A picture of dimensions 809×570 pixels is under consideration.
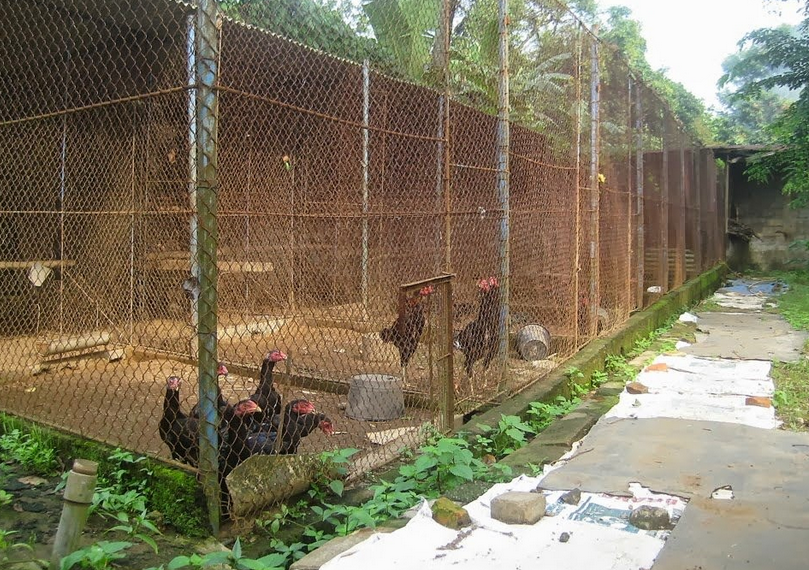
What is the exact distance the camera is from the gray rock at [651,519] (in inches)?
109

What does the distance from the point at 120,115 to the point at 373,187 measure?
286cm

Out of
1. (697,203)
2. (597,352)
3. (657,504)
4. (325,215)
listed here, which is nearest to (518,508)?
(657,504)

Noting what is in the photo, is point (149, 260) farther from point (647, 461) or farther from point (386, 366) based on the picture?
point (647, 461)

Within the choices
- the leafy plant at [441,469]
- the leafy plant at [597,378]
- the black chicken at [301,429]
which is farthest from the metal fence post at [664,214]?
the black chicken at [301,429]

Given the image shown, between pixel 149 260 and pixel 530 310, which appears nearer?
pixel 530 310

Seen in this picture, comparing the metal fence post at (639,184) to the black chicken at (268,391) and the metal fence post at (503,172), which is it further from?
the black chicken at (268,391)

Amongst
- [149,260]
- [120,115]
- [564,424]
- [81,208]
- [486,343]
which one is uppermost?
[120,115]

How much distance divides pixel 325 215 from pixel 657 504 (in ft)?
9.45

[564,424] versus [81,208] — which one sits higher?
[81,208]

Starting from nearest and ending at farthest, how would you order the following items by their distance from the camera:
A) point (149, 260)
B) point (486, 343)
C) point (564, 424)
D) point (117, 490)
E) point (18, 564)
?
point (18, 564)
point (117, 490)
point (564, 424)
point (486, 343)
point (149, 260)

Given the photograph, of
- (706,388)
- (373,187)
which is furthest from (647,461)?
(373,187)

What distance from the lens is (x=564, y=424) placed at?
4.63 m

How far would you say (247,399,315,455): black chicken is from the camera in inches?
138

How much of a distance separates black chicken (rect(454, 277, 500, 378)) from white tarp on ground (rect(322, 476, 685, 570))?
2.33 meters
